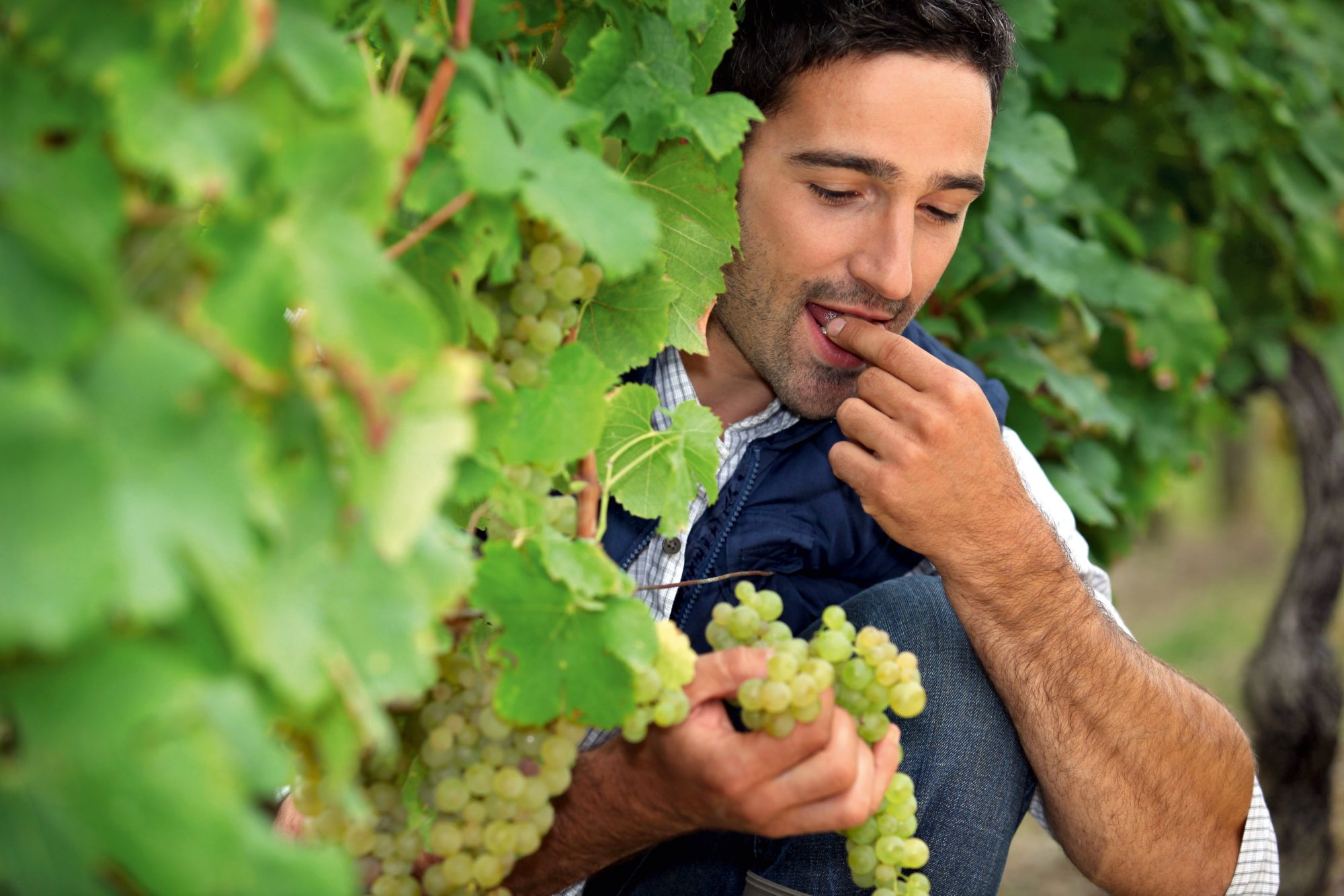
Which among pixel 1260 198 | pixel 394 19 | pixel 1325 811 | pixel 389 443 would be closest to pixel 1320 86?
pixel 1260 198

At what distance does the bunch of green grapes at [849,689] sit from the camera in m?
→ 1.31

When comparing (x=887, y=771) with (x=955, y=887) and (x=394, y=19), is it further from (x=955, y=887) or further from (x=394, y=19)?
(x=394, y=19)

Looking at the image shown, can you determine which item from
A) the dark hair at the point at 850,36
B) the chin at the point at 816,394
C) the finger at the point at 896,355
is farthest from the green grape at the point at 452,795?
the dark hair at the point at 850,36

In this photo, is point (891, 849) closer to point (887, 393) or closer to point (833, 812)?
point (833, 812)

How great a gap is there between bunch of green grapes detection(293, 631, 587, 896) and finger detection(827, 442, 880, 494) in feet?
2.21

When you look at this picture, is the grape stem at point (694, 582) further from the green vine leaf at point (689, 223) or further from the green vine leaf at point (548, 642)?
the green vine leaf at point (689, 223)

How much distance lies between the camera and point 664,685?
1258 mm

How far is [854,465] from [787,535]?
0.30 meters

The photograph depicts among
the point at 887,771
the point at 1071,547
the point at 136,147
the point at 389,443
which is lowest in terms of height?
the point at 1071,547

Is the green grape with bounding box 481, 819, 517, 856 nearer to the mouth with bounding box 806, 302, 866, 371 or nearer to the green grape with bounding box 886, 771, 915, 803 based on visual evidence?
the green grape with bounding box 886, 771, 915, 803

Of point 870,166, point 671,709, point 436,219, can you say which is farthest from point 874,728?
point 870,166

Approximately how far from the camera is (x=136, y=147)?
2.31 ft

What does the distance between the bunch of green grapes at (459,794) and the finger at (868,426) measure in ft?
2.33

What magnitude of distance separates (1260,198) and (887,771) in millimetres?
2904
